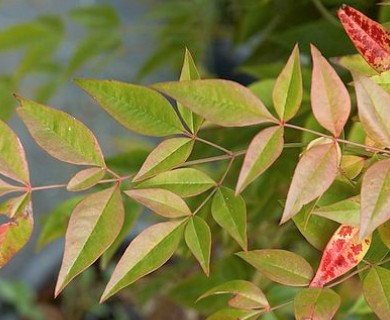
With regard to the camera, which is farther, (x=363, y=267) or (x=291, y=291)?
(x=291, y=291)

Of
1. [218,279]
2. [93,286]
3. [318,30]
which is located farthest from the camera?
[93,286]

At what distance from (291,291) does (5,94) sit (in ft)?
0.97

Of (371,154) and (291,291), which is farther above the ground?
(371,154)

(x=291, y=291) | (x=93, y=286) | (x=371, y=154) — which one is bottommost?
(x=93, y=286)

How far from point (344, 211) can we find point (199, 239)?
0.18 feet

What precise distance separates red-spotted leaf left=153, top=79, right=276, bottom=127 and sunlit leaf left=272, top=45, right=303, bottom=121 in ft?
0.03

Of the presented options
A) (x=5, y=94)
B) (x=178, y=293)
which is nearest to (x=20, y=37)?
(x=5, y=94)

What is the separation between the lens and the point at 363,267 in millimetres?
245

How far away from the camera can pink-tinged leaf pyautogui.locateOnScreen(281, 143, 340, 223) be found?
0.21 m

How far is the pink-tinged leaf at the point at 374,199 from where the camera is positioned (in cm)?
20

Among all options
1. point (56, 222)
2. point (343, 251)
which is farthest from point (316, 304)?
point (56, 222)

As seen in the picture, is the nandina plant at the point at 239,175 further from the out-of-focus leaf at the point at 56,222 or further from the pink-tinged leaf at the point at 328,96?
the out-of-focus leaf at the point at 56,222

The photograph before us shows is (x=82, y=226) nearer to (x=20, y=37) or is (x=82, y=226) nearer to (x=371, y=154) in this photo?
(x=371, y=154)

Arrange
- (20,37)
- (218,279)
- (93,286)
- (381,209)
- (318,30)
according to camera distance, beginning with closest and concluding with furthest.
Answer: (381,209)
(318,30)
(218,279)
(20,37)
(93,286)
